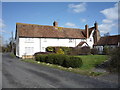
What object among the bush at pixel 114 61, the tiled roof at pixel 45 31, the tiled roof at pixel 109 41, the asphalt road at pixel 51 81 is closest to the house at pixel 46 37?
the tiled roof at pixel 45 31

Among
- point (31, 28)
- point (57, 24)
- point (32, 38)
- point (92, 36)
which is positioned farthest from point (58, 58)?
point (92, 36)

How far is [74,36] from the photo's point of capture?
39.2m

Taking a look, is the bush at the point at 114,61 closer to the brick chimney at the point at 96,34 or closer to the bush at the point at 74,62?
the bush at the point at 74,62

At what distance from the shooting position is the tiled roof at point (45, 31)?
33438 millimetres

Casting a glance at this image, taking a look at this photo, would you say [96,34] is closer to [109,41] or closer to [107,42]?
[107,42]

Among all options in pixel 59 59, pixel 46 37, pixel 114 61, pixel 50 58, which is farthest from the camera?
pixel 46 37

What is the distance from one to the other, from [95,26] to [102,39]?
5.18 m

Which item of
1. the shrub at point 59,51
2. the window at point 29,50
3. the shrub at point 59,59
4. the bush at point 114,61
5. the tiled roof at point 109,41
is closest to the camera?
the bush at point 114,61

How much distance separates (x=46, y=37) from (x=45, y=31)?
262 centimetres

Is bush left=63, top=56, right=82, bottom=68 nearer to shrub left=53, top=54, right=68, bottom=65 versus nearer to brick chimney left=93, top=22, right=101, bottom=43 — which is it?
shrub left=53, top=54, right=68, bottom=65

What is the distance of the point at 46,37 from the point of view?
34.7m

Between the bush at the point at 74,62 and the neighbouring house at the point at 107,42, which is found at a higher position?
the neighbouring house at the point at 107,42

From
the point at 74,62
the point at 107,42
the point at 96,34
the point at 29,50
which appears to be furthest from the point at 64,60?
the point at 96,34

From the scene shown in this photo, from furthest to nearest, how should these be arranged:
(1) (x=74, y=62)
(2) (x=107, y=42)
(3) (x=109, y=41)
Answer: (2) (x=107, y=42) → (3) (x=109, y=41) → (1) (x=74, y=62)
